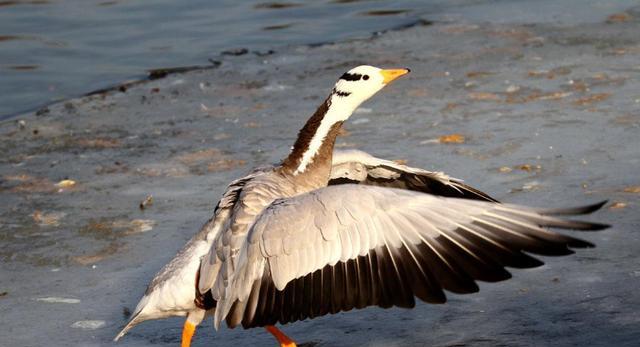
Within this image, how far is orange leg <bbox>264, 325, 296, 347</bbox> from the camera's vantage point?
242 inches

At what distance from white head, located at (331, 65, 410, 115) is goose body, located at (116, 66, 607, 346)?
0.81 meters

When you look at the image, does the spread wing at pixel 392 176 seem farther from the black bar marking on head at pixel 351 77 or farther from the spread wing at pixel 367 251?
the spread wing at pixel 367 251

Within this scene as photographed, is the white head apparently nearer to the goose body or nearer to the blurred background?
the goose body

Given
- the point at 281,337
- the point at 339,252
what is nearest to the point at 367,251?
the point at 339,252

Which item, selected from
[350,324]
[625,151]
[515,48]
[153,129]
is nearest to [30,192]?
[153,129]

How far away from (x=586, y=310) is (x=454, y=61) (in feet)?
19.9

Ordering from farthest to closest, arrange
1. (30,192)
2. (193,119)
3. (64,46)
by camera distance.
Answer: (64,46)
(193,119)
(30,192)

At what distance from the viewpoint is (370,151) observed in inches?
368

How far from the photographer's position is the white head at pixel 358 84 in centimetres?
675

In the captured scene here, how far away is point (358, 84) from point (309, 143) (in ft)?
1.46

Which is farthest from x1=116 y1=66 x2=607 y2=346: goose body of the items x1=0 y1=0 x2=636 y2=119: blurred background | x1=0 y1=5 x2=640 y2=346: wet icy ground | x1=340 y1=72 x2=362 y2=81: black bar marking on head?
x1=0 y1=0 x2=636 y2=119: blurred background

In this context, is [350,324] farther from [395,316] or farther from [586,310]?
[586,310]

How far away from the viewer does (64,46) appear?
1492 cm

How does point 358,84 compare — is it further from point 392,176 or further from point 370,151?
point 370,151
